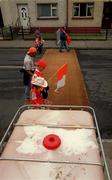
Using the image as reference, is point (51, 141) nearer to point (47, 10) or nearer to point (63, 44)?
point (63, 44)

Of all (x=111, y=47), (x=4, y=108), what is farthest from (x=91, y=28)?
(x=4, y=108)

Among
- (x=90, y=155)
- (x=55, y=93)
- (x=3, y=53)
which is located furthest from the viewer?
(x=3, y=53)

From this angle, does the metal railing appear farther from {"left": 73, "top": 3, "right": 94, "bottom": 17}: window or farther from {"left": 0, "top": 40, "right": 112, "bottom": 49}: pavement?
{"left": 73, "top": 3, "right": 94, "bottom": 17}: window

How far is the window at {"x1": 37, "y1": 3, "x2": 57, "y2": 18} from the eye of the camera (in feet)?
72.1

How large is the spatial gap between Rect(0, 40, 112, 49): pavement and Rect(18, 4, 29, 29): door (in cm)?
381

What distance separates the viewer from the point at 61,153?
10.3ft

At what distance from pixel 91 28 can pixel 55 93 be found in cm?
1554

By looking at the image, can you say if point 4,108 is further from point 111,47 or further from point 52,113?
point 111,47

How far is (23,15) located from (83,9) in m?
6.47

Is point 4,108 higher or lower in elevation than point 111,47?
lower

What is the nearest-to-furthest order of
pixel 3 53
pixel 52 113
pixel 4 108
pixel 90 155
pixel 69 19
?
1. pixel 90 155
2. pixel 52 113
3. pixel 4 108
4. pixel 3 53
5. pixel 69 19

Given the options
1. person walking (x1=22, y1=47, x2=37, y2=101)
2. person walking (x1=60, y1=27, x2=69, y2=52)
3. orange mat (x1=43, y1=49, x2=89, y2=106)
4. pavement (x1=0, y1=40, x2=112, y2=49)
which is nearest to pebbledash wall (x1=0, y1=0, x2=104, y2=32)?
pavement (x1=0, y1=40, x2=112, y2=49)

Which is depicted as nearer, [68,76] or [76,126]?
[76,126]

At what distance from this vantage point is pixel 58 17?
→ 2216 cm
